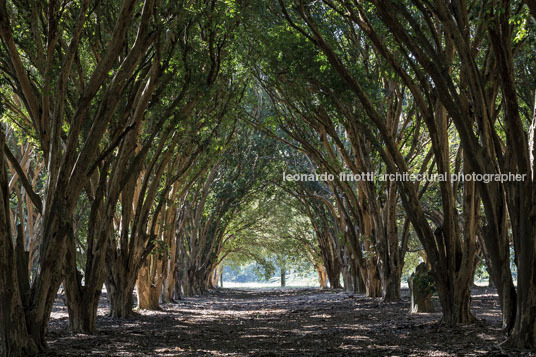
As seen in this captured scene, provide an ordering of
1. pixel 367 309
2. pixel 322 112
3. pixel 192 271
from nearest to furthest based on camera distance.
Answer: pixel 367 309 < pixel 322 112 < pixel 192 271

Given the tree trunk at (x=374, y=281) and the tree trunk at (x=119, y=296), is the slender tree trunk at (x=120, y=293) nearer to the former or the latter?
the tree trunk at (x=119, y=296)

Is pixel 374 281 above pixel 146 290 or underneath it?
underneath

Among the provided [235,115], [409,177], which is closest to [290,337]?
[409,177]

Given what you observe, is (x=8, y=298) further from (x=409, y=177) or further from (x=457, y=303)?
(x=457, y=303)

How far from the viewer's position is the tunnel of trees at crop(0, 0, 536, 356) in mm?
5340

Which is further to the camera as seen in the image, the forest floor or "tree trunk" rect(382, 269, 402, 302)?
"tree trunk" rect(382, 269, 402, 302)

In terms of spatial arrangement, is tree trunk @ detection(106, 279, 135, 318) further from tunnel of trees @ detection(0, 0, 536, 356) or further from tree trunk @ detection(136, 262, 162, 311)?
tree trunk @ detection(136, 262, 162, 311)

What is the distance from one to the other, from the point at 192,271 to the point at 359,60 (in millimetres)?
12827

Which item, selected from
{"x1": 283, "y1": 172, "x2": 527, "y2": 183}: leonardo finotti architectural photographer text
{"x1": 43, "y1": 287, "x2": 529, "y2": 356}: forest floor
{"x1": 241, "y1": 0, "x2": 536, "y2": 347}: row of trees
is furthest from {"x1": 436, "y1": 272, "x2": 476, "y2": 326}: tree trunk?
{"x1": 283, "y1": 172, "x2": 527, "y2": 183}: leonardo finotti architectural photographer text

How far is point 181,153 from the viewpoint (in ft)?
41.5

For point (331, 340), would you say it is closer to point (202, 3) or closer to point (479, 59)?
point (202, 3)

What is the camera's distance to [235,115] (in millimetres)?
12523

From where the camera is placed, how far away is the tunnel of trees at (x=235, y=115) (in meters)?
5.34

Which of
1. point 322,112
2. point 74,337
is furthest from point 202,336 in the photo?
point 322,112
